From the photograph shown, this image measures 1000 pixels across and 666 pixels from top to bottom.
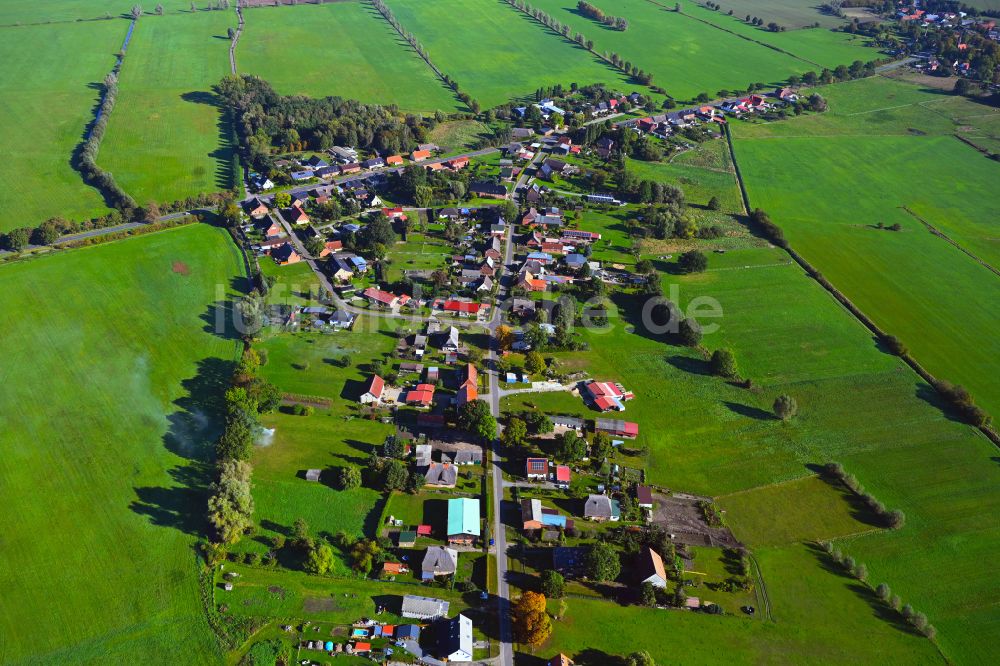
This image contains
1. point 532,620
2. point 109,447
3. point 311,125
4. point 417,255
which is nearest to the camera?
point 532,620

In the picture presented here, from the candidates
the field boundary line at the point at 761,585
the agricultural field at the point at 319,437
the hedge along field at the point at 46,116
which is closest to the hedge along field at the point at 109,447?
the agricultural field at the point at 319,437

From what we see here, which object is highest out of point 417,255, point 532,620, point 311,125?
point 311,125

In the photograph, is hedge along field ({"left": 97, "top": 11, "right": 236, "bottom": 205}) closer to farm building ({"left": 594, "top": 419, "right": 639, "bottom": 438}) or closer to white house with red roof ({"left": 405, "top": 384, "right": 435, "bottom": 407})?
white house with red roof ({"left": 405, "top": 384, "right": 435, "bottom": 407})

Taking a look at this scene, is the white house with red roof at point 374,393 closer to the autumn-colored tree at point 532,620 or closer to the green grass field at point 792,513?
the autumn-colored tree at point 532,620

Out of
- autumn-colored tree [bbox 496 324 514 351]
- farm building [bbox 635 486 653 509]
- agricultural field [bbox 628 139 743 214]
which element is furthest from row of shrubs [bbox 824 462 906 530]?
agricultural field [bbox 628 139 743 214]

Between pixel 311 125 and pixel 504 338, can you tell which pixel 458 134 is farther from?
pixel 504 338

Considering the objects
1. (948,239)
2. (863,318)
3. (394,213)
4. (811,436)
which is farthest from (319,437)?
(948,239)
